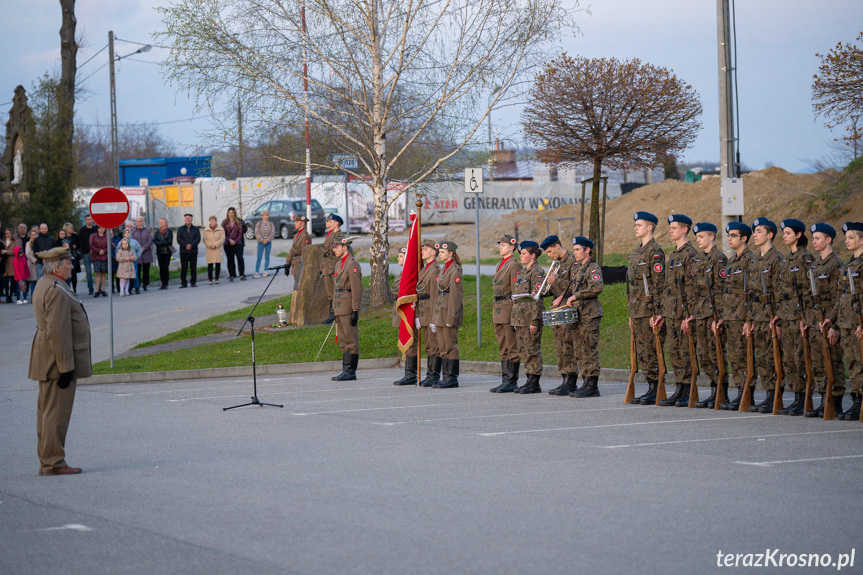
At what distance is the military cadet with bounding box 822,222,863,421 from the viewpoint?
10.3 meters

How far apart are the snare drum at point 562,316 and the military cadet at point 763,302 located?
7.68ft

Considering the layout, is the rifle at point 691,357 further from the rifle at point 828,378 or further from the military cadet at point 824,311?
the rifle at point 828,378

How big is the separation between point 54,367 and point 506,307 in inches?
278

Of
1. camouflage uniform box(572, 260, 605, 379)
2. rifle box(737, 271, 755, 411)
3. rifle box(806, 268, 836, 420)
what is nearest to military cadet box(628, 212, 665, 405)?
camouflage uniform box(572, 260, 605, 379)

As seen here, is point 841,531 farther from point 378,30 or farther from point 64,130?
point 64,130

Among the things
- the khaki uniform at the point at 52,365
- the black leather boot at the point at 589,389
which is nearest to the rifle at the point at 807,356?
the black leather boot at the point at 589,389

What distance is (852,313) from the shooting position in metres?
Answer: 10.3

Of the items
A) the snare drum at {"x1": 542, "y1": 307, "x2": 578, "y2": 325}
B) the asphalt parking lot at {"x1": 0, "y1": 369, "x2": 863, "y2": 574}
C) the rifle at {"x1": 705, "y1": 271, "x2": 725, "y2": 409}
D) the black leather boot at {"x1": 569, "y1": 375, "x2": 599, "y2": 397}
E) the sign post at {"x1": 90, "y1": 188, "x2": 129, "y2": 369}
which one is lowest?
the asphalt parking lot at {"x1": 0, "y1": 369, "x2": 863, "y2": 574}

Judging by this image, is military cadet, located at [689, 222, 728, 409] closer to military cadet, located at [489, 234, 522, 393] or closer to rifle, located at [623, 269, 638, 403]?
rifle, located at [623, 269, 638, 403]

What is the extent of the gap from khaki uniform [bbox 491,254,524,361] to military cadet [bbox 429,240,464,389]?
0.60m

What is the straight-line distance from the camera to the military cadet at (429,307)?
14.9m

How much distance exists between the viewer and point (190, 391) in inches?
588

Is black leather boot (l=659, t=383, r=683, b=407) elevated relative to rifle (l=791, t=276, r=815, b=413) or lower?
lower

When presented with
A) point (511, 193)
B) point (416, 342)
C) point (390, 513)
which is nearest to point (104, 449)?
point (390, 513)
